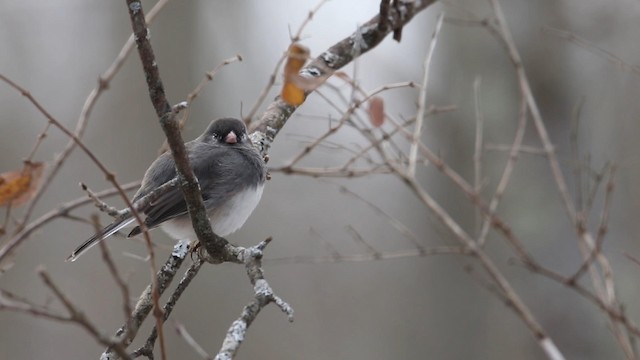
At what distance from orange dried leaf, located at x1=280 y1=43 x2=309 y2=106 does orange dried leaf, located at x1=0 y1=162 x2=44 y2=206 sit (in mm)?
708

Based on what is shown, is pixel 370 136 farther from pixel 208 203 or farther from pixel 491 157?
pixel 491 157

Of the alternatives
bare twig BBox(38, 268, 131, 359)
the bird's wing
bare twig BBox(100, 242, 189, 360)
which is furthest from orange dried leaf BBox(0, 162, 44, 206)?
bare twig BBox(38, 268, 131, 359)

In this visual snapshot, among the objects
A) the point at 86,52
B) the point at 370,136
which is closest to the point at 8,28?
the point at 86,52

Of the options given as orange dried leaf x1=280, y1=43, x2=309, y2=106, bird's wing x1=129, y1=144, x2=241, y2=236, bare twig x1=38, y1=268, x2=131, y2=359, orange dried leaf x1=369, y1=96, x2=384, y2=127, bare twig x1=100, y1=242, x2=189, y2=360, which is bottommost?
bare twig x1=100, y1=242, x2=189, y2=360

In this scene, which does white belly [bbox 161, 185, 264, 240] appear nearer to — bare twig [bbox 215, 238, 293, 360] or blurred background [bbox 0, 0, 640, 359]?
bare twig [bbox 215, 238, 293, 360]

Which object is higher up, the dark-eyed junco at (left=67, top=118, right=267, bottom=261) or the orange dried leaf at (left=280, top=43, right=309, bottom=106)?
the orange dried leaf at (left=280, top=43, right=309, bottom=106)

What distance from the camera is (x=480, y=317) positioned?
19.5 ft

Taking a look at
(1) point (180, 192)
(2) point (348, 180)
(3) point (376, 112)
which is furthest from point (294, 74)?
(2) point (348, 180)

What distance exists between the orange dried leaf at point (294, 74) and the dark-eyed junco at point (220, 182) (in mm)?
647

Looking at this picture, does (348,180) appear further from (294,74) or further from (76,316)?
(76,316)

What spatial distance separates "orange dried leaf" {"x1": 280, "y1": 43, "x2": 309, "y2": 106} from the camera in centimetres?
215

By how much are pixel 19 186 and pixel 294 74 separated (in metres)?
0.80

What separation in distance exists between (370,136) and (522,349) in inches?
148

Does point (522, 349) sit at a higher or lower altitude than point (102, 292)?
lower
